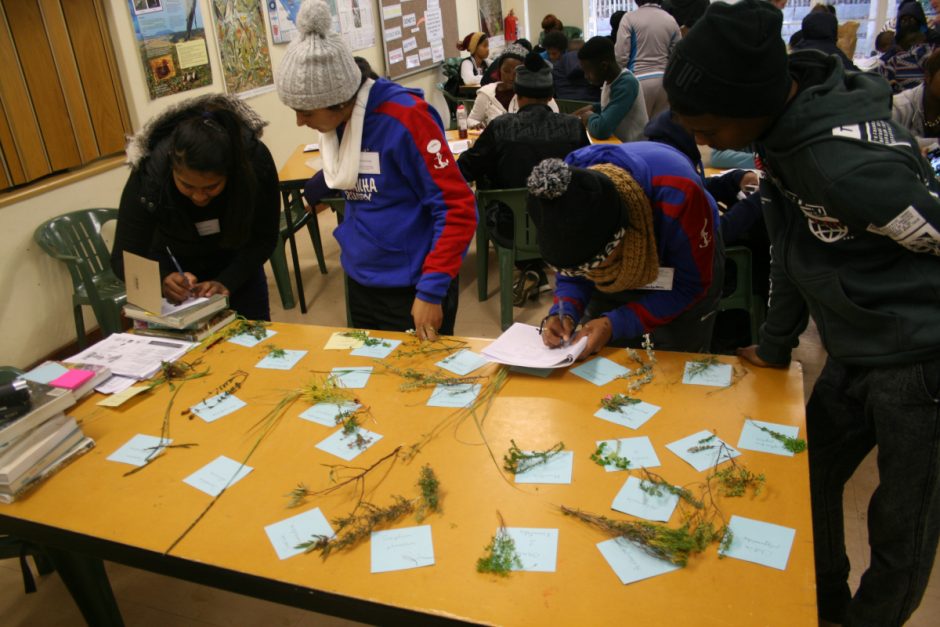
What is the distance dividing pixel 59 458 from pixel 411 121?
121 cm

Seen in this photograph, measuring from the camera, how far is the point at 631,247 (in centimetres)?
163

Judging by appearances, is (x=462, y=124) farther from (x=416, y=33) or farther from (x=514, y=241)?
(x=416, y=33)

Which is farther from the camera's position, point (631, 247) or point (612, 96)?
point (612, 96)

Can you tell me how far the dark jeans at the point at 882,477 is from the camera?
1249mm

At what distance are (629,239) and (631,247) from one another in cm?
2

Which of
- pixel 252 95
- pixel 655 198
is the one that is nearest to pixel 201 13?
pixel 252 95

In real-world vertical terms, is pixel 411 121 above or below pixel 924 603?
above

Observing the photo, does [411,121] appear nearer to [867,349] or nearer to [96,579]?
[867,349]

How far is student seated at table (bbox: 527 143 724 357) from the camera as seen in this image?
1495 mm

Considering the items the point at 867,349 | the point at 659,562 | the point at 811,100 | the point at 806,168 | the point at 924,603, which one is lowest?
the point at 924,603

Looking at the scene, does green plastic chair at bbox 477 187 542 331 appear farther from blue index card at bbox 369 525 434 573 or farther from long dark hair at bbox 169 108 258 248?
blue index card at bbox 369 525 434 573

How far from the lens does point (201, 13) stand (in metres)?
4.37

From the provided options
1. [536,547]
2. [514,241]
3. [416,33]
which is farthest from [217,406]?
[416,33]

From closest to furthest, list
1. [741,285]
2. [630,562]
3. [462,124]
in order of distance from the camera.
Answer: [630,562]
[741,285]
[462,124]
